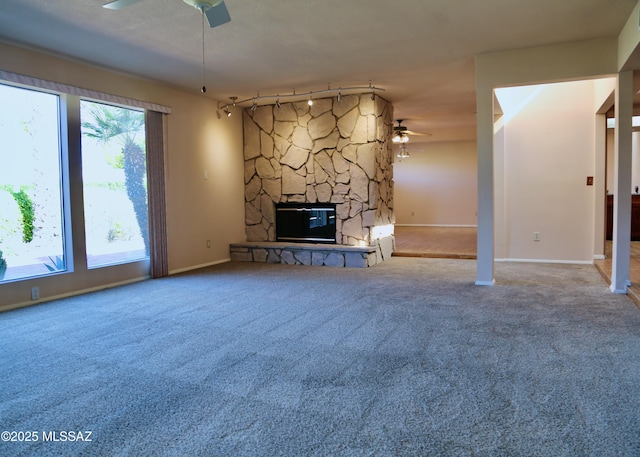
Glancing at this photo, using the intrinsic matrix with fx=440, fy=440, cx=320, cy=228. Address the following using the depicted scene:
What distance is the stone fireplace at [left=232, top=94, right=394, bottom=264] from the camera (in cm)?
650

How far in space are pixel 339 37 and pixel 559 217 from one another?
13.7ft

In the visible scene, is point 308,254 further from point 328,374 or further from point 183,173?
point 328,374

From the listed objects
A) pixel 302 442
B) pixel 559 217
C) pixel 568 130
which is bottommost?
pixel 302 442

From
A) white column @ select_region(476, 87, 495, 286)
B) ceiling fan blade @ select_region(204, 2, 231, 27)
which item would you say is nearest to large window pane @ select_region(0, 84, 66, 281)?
ceiling fan blade @ select_region(204, 2, 231, 27)

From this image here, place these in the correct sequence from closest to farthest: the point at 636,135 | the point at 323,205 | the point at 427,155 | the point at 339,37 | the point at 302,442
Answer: the point at 302,442 → the point at 339,37 → the point at 323,205 → the point at 636,135 → the point at 427,155

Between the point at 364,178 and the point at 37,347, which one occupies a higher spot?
the point at 364,178

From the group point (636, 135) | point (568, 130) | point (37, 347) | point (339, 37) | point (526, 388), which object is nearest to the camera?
point (526, 388)

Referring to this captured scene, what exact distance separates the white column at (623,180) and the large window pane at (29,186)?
5725mm

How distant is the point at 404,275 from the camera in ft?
18.2

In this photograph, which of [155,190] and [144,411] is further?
[155,190]

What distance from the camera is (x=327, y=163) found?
22.1 ft

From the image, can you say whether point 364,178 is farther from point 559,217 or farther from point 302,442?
point 302,442

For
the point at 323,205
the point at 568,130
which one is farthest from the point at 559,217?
the point at 323,205

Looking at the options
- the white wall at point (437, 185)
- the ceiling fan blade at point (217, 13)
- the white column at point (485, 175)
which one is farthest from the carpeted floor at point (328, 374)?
the white wall at point (437, 185)
